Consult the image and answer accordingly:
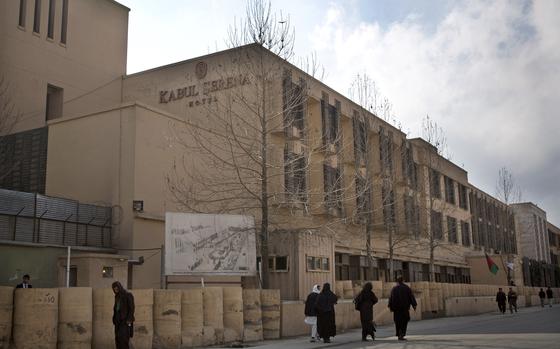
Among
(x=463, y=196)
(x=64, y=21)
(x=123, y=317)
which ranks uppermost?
(x=64, y=21)

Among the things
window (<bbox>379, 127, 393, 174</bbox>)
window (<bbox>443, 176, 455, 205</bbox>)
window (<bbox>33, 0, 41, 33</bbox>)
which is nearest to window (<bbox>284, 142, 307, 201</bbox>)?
window (<bbox>379, 127, 393, 174</bbox>)

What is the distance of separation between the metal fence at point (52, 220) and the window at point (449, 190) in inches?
1477

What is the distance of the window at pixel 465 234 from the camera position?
58934 mm

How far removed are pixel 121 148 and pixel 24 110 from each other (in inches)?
361

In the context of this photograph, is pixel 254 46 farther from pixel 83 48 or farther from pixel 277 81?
pixel 83 48

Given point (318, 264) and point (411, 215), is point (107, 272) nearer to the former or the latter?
point (318, 264)

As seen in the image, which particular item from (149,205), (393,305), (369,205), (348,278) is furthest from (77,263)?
(348,278)

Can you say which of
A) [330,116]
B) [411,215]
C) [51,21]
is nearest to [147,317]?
[330,116]

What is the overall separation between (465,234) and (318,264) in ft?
129

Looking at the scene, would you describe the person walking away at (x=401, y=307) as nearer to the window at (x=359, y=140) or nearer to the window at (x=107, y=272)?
the window at (x=107, y=272)

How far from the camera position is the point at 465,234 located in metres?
59.9

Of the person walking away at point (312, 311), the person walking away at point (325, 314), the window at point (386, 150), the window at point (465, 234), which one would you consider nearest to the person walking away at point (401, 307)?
the person walking away at point (325, 314)

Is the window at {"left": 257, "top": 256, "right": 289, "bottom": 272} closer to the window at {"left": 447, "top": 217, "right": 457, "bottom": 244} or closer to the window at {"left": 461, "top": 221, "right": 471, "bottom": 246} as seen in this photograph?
the window at {"left": 447, "top": 217, "right": 457, "bottom": 244}

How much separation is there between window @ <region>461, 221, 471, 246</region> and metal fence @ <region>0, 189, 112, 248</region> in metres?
41.7
